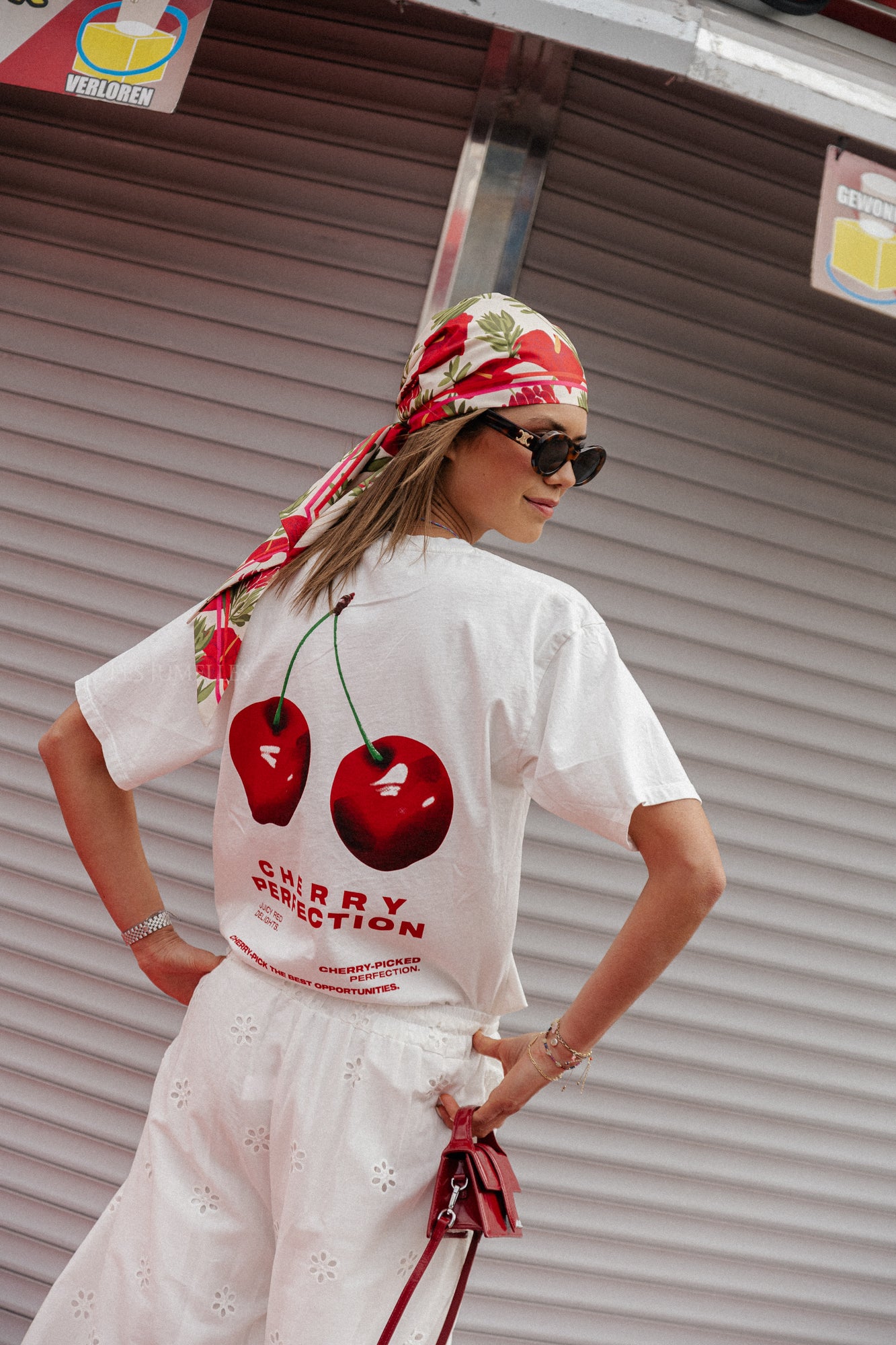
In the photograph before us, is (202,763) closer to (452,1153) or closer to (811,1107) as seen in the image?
(452,1153)

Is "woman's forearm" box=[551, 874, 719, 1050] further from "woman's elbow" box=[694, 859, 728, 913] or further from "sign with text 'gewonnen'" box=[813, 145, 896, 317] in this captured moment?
"sign with text 'gewonnen'" box=[813, 145, 896, 317]

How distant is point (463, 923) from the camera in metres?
1.29

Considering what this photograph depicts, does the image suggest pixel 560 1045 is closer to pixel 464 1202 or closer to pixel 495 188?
pixel 464 1202

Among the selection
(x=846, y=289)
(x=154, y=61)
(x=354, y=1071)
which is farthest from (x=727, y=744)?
(x=154, y=61)

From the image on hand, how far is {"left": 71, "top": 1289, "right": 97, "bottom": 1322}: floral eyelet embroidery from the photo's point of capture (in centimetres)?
148

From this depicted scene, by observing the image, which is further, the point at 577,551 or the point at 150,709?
the point at 577,551

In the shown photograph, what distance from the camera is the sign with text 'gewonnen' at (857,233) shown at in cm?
245

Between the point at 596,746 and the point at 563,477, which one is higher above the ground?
the point at 563,477

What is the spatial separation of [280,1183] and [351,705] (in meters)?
0.65

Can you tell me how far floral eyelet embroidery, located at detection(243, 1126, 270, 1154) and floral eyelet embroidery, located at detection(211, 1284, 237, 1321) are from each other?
8.2 inches

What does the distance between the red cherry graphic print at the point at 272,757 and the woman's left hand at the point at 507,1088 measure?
0.43 m

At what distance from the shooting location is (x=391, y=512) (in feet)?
4.69

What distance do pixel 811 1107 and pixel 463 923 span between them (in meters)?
2.42

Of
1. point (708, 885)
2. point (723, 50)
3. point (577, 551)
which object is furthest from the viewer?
point (577, 551)
